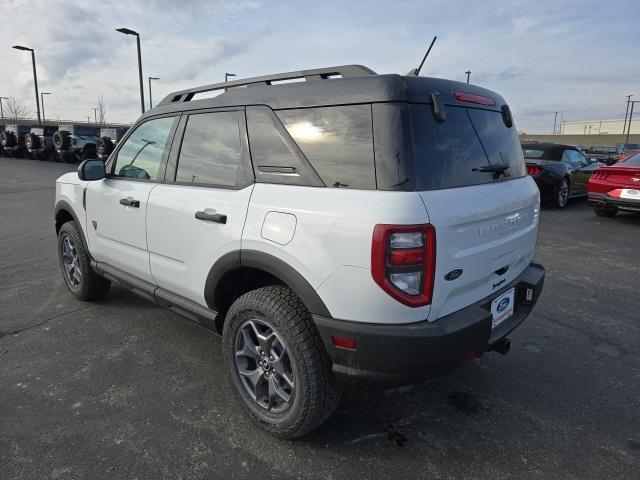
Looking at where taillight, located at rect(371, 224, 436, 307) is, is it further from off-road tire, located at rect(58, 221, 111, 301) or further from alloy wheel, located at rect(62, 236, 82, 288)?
alloy wheel, located at rect(62, 236, 82, 288)

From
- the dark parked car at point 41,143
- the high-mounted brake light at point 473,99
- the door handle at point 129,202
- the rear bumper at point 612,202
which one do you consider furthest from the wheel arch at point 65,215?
the dark parked car at point 41,143

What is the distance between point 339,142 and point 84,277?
10.2 ft

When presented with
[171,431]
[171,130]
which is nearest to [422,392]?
[171,431]

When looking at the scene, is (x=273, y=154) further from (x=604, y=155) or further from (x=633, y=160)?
(x=604, y=155)

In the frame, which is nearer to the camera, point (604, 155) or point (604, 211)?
point (604, 211)

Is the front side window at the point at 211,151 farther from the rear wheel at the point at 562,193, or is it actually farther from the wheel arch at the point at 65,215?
the rear wheel at the point at 562,193

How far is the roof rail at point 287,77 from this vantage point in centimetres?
236

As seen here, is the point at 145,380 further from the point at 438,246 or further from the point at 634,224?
the point at 634,224

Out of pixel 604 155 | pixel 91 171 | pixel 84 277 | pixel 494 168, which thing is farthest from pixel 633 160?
pixel 604 155

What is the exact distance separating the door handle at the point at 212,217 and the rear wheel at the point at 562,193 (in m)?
9.44

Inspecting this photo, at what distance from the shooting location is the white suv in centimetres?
199

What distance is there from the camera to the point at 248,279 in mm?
2709

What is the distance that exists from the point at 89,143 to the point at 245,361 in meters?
23.3

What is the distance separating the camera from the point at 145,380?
2988mm
